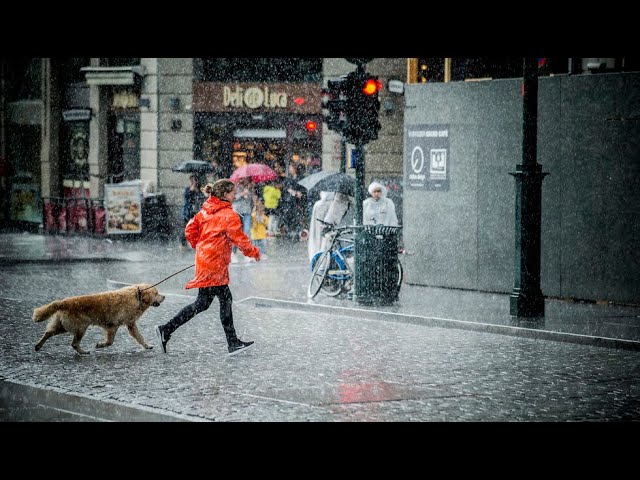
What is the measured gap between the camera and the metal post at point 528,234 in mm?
12836

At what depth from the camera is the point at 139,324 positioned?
12.7 meters

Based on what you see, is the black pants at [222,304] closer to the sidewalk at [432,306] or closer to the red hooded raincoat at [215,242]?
the red hooded raincoat at [215,242]

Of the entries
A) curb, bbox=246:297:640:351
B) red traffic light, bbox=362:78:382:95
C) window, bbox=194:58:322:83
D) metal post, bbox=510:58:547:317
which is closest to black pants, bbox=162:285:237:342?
curb, bbox=246:297:640:351

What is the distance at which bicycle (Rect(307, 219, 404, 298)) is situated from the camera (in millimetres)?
14781

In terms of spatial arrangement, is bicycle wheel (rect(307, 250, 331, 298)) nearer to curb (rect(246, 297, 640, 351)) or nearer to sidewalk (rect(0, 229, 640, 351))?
sidewalk (rect(0, 229, 640, 351))

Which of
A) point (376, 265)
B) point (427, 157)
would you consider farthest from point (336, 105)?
point (427, 157)

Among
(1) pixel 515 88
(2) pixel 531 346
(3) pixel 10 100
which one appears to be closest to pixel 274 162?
(3) pixel 10 100

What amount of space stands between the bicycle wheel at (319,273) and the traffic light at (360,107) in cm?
168

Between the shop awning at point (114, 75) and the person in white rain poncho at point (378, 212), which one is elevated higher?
the shop awning at point (114, 75)

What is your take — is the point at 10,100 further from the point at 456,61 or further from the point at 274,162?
the point at 456,61

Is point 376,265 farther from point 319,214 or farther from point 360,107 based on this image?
point 319,214

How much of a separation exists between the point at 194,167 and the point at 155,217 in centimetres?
192

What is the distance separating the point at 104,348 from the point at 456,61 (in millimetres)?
8168

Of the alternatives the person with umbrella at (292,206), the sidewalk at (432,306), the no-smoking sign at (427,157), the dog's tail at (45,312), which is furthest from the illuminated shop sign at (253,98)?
the dog's tail at (45,312)
